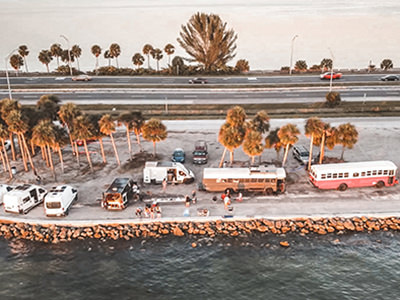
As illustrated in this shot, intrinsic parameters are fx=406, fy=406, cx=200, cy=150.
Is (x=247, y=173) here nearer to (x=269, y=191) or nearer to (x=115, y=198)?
(x=269, y=191)

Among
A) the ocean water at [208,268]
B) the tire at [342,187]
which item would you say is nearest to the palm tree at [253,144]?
the tire at [342,187]

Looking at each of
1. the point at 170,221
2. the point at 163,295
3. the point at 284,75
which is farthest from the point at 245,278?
the point at 284,75

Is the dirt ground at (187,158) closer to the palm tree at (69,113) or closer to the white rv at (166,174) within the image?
the white rv at (166,174)

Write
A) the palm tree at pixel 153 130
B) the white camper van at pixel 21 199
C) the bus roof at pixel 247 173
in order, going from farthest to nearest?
the palm tree at pixel 153 130
the bus roof at pixel 247 173
the white camper van at pixel 21 199

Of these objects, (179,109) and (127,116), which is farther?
(179,109)

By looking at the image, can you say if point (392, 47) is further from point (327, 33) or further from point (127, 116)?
point (127, 116)

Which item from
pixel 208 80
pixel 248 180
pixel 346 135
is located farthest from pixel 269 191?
pixel 208 80
